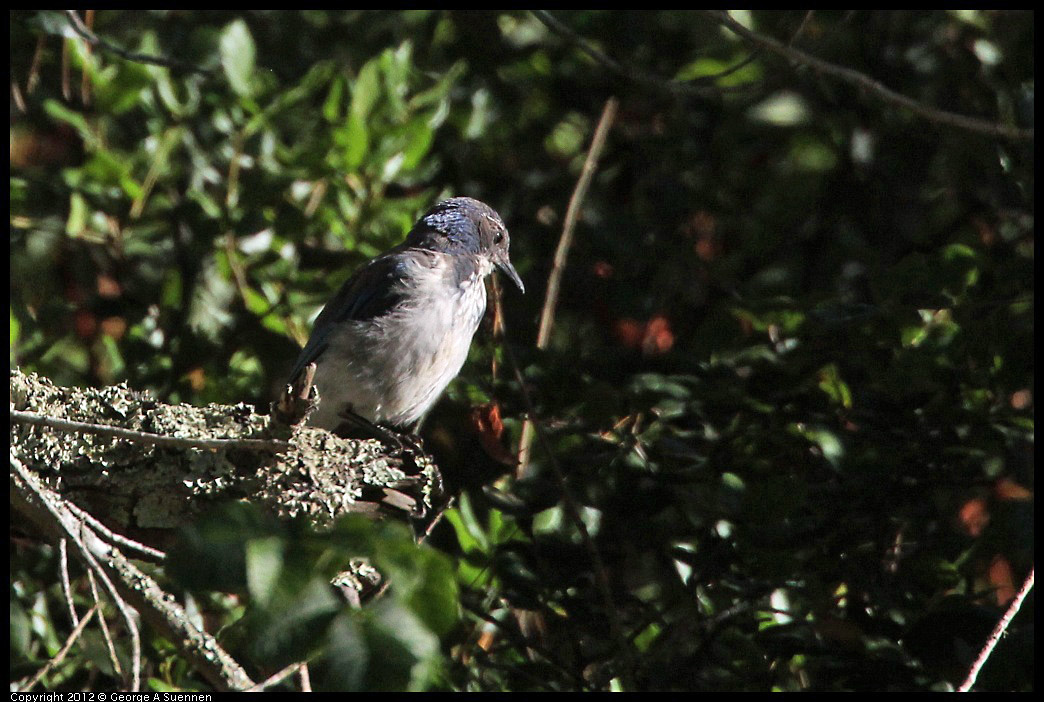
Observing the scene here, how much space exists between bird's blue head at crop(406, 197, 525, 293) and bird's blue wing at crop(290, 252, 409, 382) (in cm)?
25

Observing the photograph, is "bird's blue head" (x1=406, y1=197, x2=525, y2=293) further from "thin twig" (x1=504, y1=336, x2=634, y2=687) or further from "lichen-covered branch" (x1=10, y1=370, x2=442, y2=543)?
"lichen-covered branch" (x1=10, y1=370, x2=442, y2=543)

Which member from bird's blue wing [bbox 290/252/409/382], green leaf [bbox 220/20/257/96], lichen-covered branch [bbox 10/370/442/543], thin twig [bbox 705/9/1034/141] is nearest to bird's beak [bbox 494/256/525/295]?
bird's blue wing [bbox 290/252/409/382]

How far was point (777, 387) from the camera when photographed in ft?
11.4

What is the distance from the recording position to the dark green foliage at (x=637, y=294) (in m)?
3.16

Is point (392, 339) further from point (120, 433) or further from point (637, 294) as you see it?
point (120, 433)

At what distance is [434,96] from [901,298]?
1.88m

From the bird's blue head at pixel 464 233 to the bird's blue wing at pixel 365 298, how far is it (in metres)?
0.25

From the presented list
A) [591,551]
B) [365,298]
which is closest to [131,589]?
[591,551]

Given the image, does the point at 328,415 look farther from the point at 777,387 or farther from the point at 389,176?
the point at 777,387

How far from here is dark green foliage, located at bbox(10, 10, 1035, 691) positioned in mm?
3158

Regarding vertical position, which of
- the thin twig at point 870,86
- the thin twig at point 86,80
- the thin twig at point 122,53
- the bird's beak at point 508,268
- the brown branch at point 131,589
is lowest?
the bird's beak at point 508,268

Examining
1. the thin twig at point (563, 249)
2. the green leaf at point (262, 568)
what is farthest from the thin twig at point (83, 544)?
the thin twig at point (563, 249)

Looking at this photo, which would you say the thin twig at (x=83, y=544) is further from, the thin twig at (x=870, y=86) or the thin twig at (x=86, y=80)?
the thin twig at (x=86, y=80)

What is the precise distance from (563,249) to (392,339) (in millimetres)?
693
